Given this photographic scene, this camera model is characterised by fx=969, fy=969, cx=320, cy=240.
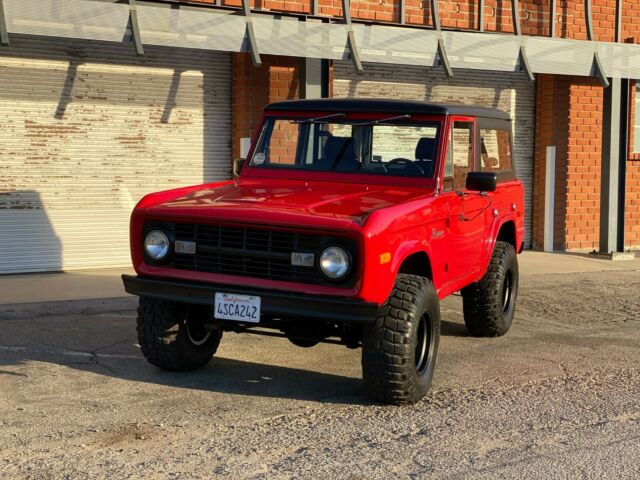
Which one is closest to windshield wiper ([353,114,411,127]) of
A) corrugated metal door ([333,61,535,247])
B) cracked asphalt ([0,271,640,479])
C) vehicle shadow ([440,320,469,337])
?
cracked asphalt ([0,271,640,479])

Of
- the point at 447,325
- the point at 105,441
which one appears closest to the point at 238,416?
the point at 105,441

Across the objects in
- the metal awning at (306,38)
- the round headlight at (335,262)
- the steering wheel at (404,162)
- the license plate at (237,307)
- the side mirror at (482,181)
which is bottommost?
the license plate at (237,307)

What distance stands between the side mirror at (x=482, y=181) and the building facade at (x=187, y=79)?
4298 mm

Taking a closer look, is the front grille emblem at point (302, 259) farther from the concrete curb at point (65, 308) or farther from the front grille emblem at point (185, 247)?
the concrete curb at point (65, 308)

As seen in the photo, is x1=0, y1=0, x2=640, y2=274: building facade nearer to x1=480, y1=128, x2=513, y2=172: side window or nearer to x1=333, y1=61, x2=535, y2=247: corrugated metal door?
x1=333, y1=61, x2=535, y2=247: corrugated metal door

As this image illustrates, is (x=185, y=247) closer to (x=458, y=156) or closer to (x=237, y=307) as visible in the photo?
(x=237, y=307)

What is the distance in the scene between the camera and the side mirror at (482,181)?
669cm

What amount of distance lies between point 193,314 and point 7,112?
586cm

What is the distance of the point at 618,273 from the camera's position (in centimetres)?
1259

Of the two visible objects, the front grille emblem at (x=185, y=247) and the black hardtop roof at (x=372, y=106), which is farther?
the black hardtop roof at (x=372, y=106)

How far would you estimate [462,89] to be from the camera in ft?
49.0

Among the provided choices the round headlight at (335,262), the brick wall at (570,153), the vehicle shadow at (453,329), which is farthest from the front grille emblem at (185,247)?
the brick wall at (570,153)

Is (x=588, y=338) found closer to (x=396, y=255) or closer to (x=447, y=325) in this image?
(x=447, y=325)

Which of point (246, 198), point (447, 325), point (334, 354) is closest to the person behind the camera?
point (246, 198)
